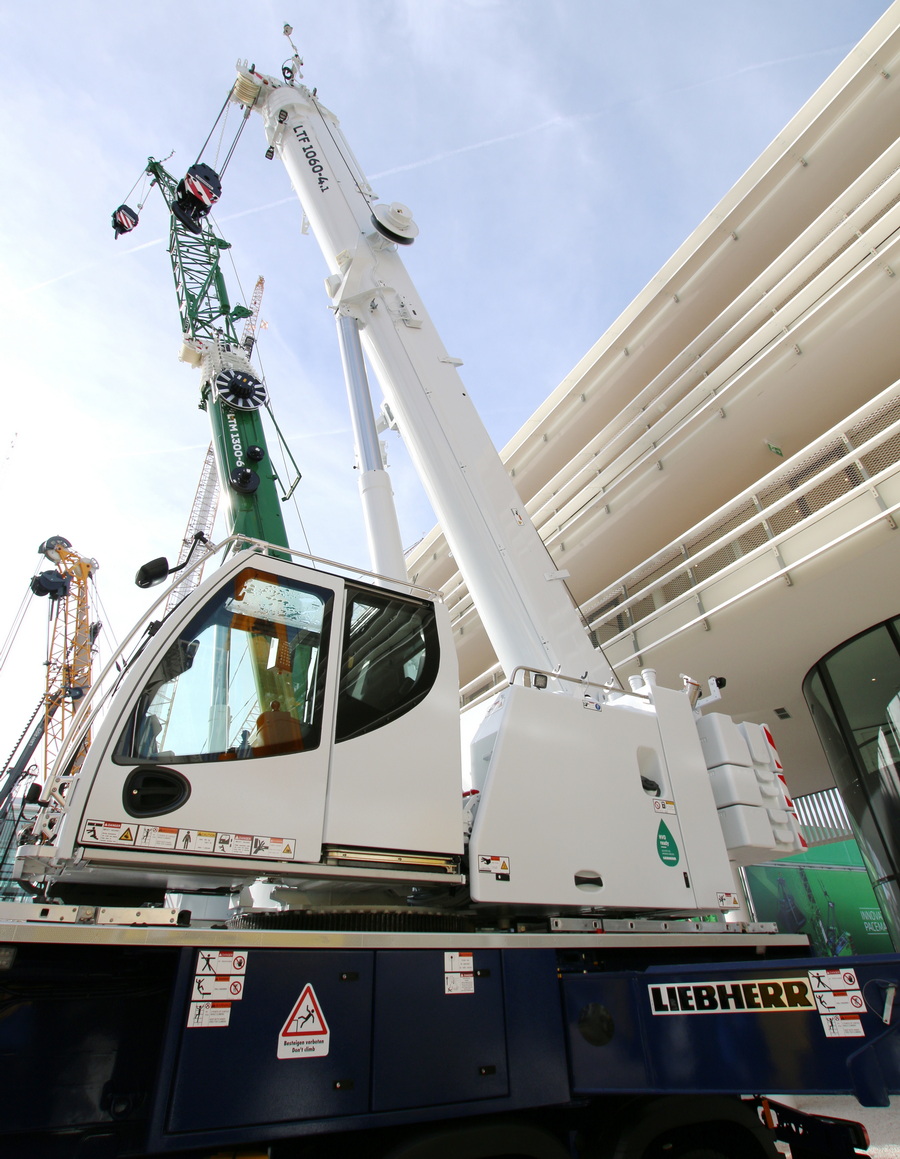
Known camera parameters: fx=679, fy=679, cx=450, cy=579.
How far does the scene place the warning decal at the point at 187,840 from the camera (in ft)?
9.39

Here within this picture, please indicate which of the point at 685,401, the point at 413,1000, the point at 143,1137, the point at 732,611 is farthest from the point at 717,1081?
the point at 685,401

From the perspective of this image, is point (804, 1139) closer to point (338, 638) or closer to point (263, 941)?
point (263, 941)

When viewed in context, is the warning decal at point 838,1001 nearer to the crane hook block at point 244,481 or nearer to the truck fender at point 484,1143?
the truck fender at point 484,1143

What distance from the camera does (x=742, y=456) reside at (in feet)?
38.3

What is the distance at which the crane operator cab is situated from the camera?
2988 millimetres

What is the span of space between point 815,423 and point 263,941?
11415 mm

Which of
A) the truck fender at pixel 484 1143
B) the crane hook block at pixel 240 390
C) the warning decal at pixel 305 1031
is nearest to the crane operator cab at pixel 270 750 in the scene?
the warning decal at pixel 305 1031

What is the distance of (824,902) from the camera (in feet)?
59.1

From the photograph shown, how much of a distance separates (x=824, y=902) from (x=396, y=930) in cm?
1888

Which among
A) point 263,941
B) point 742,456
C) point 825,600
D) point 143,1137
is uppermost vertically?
point 742,456

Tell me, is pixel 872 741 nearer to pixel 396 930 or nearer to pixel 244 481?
pixel 396 930

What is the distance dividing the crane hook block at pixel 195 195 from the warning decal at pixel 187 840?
10.6 m

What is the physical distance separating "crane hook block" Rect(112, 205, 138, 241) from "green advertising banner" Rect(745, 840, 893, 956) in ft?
68.1

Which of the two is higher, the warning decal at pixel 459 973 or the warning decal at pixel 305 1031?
the warning decal at pixel 459 973
